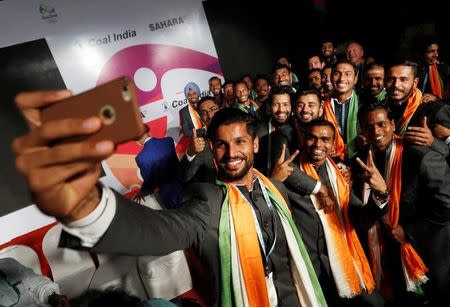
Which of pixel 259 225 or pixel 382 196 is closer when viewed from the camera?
pixel 259 225

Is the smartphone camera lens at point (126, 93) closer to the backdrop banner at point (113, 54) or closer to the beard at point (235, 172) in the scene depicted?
the beard at point (235, 172)

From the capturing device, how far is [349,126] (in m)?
3.56

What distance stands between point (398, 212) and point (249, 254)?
137 cm

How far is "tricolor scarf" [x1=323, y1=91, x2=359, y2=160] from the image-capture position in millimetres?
3365

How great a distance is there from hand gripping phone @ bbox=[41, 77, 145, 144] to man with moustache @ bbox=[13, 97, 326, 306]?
0.02 metres

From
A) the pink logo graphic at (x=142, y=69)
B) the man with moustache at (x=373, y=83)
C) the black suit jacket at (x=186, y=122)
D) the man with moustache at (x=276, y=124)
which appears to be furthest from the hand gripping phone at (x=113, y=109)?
the black suit jacket at (x=186, y=122)

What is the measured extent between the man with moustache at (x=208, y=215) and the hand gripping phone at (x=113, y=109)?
0.02 metres

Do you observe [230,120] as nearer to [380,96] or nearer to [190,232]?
[190,232]

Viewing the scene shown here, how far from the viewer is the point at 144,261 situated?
3.02 metres

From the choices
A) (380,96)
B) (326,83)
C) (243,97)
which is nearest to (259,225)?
(380,96)

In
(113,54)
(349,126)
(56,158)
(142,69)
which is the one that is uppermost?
(113,54)

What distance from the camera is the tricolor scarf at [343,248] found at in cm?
232

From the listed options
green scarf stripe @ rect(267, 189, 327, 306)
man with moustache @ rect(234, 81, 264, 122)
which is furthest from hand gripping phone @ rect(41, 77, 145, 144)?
man with moustache @ rect(234, 81, 264, 122)

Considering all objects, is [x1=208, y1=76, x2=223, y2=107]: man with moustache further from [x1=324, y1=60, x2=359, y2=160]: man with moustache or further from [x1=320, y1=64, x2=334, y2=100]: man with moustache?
[x1=324, y1=60, x2=359, y2=160]: man with moustache
